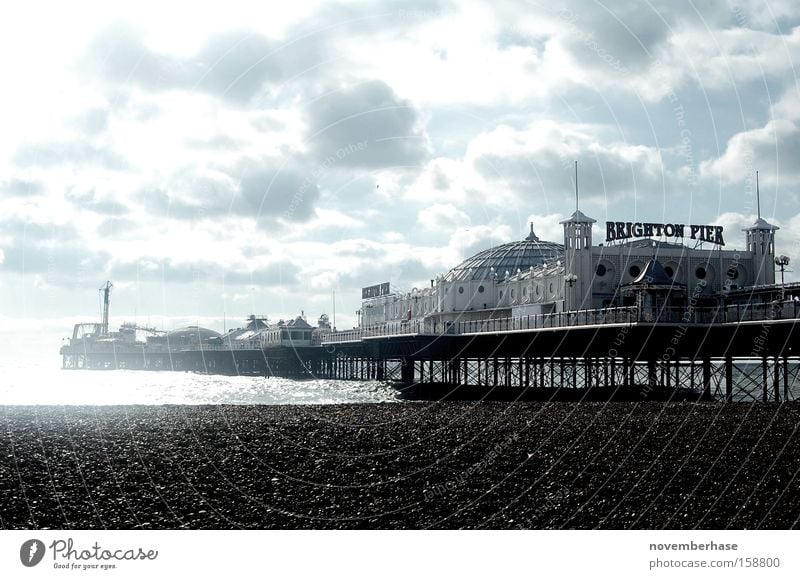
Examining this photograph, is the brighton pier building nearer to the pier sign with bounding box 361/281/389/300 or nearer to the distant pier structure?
the distant pier structure

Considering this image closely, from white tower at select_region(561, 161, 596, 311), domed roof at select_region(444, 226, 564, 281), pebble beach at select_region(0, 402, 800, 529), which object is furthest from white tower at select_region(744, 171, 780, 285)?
pebble beach at select_region(0, 402, 800, 529)

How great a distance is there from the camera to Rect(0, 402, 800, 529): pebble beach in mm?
17406

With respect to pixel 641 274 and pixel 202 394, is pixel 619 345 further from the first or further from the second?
pixel 202 394

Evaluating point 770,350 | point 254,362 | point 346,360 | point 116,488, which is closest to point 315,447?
point 116,488

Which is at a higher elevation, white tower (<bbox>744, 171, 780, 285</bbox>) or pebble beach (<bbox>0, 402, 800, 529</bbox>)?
white tower (<bbox>744, 171, 780, 285</bbox>)

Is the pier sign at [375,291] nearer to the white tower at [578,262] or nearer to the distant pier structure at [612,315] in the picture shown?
the distant pier structure at [612,315]

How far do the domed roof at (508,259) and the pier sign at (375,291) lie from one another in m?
23.6

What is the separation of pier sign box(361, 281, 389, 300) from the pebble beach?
78.9 meters

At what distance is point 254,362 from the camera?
145 m

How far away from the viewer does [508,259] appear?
82.9 m
